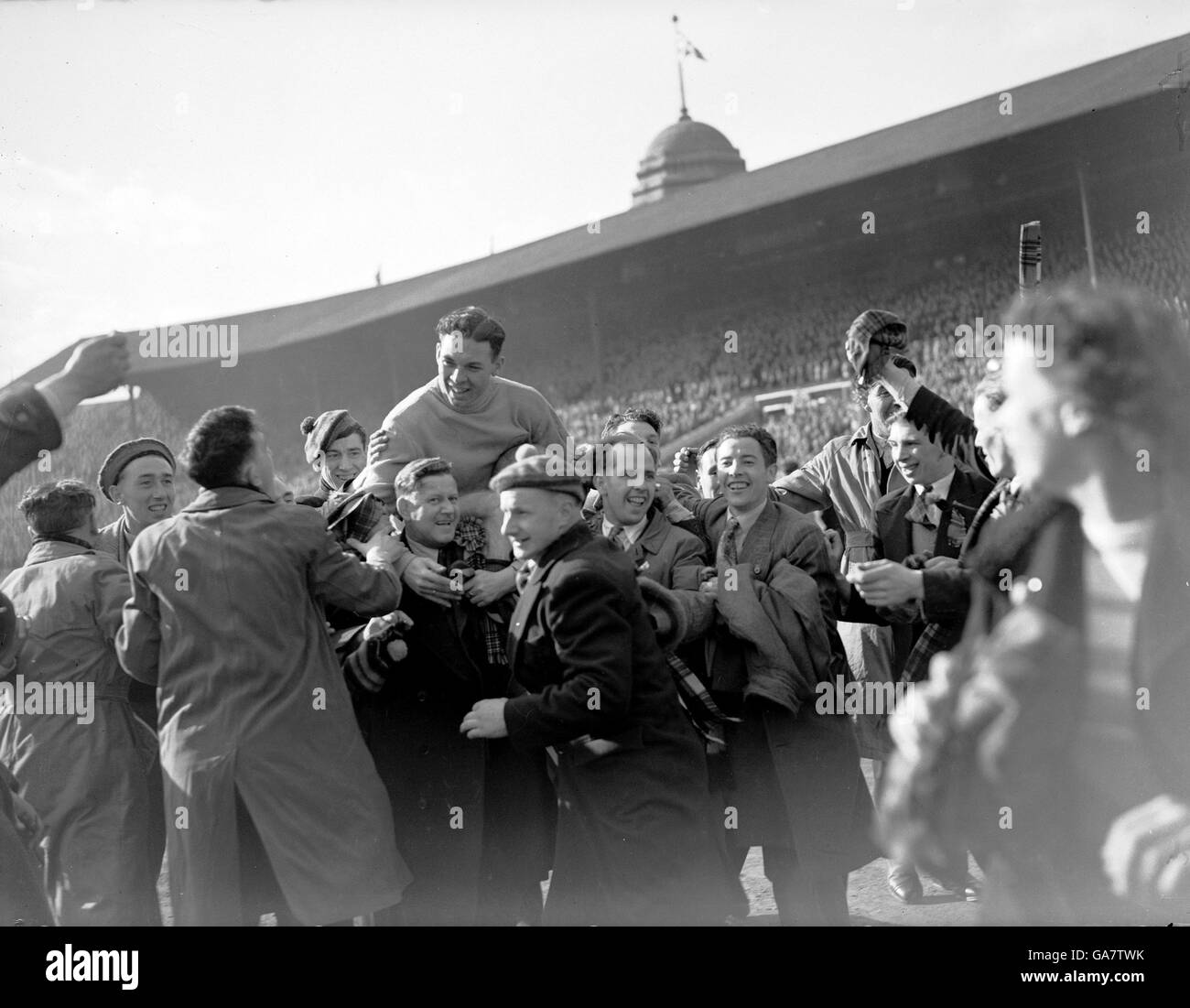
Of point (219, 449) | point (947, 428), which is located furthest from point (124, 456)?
point (947, 428)

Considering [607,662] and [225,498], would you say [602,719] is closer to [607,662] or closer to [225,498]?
[607,662]

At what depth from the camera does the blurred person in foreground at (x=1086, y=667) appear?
7.78ft

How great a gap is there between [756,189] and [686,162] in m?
1.34

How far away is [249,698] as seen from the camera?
3.69 metres

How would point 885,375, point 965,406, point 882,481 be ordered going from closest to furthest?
point 885,375 → point 882,481 → point 965,406

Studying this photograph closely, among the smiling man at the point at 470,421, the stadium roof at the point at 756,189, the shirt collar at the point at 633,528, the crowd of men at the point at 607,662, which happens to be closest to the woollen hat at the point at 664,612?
the crowd of men at the point at 607,662

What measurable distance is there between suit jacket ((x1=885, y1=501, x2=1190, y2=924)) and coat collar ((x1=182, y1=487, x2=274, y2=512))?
201 centimetres

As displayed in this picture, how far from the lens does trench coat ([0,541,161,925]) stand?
424 cm

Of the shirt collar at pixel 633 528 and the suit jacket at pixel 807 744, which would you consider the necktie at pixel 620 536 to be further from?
the suit jacket at pixel 807 744

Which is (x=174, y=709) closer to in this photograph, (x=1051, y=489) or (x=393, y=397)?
(x=1051, y=489)

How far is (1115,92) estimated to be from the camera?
8648mm

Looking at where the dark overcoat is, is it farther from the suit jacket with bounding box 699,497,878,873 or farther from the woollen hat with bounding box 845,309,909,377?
the woollen hat with bounding box 845,309,909,377
